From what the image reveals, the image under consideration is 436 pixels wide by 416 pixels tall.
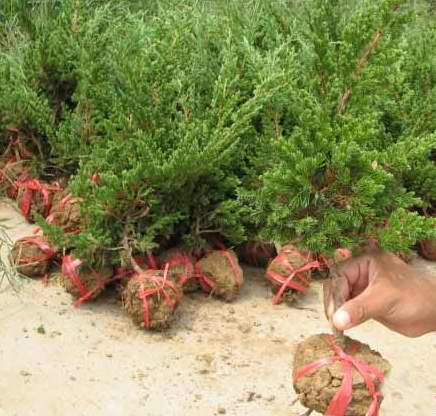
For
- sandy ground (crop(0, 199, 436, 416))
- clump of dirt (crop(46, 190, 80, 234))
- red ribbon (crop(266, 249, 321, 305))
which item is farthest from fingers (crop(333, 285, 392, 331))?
clump of dirt (crop(46, 190, 80, 234))

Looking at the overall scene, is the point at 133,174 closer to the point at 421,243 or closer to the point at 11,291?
the point at 11,291

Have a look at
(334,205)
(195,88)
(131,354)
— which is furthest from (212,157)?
(334,205)

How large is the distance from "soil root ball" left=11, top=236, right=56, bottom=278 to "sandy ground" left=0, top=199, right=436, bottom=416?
0.07 meters

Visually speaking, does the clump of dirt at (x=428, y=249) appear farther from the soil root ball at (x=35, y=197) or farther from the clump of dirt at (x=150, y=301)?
the soil root ball at (x=35, y=197)

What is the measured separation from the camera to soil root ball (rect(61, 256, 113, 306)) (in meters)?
3.38

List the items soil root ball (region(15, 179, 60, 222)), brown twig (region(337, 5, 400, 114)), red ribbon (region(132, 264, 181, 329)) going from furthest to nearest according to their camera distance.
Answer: soil root ball (region(15, 179, 60, 222)) < red ribbon (region(132, 264, 181, 329)) < brown twig (region(337, 5, 400, 114))

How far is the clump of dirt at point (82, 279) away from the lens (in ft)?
11.1

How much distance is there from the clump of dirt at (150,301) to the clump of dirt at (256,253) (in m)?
0.74

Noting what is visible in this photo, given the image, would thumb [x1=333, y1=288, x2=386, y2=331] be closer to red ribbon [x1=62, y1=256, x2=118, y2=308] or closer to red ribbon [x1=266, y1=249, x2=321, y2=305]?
red ribbon [x1=266, y1=249, x2=321, y2=305]

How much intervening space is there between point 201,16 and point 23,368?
253 cm

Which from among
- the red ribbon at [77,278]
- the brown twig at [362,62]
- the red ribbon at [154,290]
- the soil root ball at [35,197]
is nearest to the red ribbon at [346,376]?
the brown twig at [362,62]

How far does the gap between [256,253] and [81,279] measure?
0.97 metres

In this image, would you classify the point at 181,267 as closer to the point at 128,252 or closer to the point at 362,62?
the point at 128,252

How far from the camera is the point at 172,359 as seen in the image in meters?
3.10
